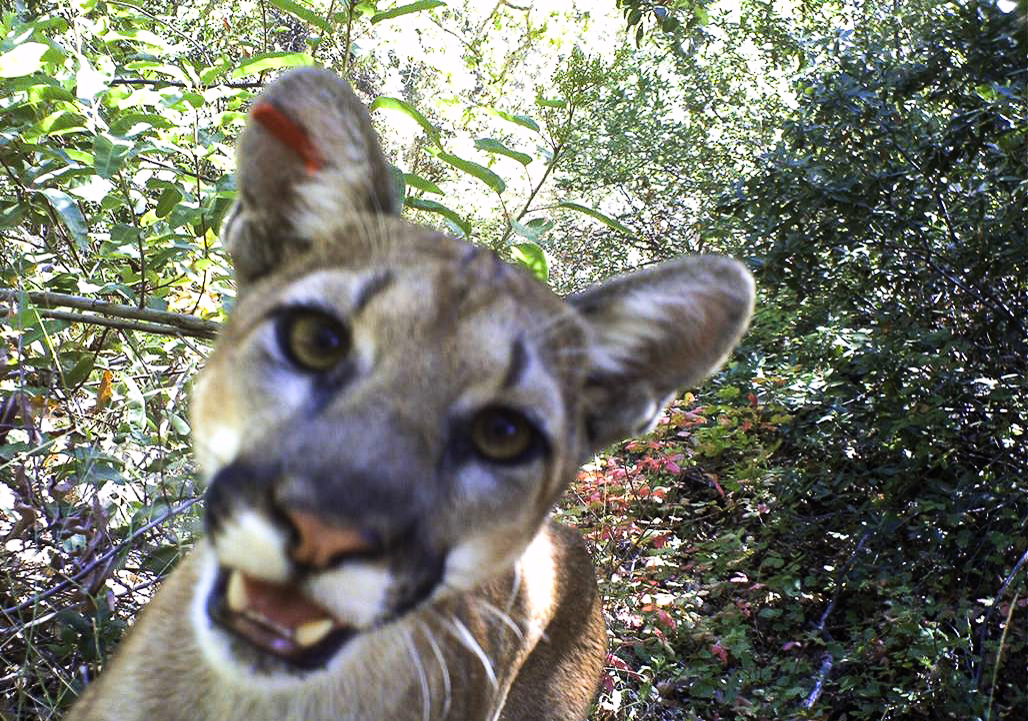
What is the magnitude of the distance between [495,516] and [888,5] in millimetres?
6401

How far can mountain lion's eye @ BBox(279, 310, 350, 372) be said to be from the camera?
2289mm

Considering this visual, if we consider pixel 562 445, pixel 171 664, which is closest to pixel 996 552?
pixel 562 445

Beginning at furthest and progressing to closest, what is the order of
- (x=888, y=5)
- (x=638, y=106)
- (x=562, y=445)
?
(x=638, y=106), (x=888, y=5), (x=562, y=445)

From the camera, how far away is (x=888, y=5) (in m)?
7.33

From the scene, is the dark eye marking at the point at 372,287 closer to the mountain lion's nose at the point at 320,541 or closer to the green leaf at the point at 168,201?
the mountain lion's nose at the point at 320,541

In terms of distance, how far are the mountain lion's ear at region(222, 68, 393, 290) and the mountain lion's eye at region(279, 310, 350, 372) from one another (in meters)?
0.42

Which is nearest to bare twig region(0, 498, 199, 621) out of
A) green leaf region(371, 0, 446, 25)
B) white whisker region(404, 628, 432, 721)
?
white whisker region(404, 628, 432, 721)

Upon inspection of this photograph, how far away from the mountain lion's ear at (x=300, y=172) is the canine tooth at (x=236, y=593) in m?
0.93

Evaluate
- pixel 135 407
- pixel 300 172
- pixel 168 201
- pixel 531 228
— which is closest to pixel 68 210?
pixel 168 201

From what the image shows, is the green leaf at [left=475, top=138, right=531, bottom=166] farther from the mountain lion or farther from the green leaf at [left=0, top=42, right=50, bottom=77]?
the green leaf at [left=0, top=42, right=50, bottom=77]

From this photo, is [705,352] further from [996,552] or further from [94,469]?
[996,552]

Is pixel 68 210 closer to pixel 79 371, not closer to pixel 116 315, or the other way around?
pixel 116 315

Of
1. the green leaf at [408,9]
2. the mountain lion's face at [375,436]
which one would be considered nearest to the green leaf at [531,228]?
the green leaf at [408,9]

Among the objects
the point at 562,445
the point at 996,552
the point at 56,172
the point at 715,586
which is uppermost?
the point at 562,445
